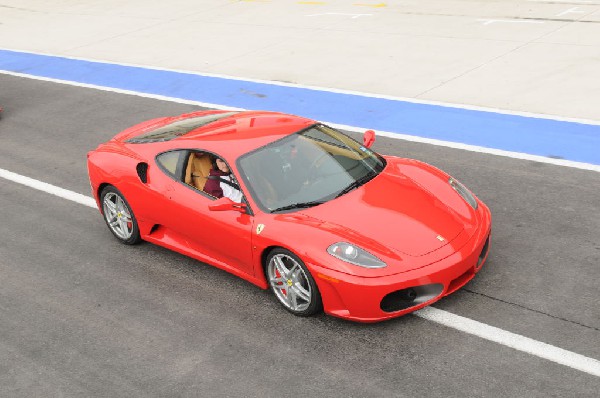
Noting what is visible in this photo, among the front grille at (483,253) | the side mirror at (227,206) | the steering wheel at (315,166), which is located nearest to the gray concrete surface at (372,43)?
the front grille at (483,253)

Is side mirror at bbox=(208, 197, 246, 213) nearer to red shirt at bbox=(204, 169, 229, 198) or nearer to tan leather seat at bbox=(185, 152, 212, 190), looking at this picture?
red shirt at bbox=(204, 169, 229, 198)

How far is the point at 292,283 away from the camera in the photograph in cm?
670

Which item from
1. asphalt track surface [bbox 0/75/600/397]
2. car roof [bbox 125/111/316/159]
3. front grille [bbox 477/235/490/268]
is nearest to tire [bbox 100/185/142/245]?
asphalt track surface [bbox 0/75/600/397]

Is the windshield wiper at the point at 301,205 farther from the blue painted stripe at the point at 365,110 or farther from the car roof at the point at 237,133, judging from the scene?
the blue painted stripe at the point at 365,110

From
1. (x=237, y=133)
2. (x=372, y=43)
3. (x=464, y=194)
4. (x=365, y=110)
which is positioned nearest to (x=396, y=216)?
(x=464, y=194)

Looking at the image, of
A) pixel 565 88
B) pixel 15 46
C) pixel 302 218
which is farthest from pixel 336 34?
pixel 302 218

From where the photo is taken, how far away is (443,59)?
14.9m

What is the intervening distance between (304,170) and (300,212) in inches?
21.5

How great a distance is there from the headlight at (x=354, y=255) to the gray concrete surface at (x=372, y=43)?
6203 millimetres

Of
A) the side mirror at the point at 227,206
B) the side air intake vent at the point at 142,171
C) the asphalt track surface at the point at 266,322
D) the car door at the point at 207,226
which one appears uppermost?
the side mirror at the point at 227,206

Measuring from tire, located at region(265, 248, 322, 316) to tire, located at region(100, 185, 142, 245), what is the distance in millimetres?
2034

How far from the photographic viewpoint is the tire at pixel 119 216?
27.4 ft

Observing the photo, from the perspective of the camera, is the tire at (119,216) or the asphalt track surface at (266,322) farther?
the tire at (119,216)

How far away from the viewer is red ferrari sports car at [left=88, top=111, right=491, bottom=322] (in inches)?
251
